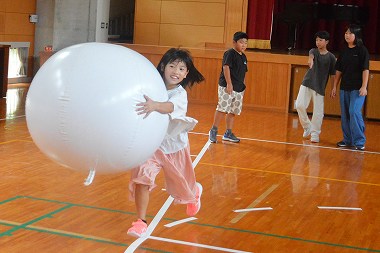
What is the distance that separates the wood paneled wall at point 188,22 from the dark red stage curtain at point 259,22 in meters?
0.18

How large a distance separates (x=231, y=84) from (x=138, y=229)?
14.5 ft

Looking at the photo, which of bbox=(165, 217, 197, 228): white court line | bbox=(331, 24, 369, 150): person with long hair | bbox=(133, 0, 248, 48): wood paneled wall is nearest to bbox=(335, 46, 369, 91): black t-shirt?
bbox=(331, 24, 369, 150): person with long hair

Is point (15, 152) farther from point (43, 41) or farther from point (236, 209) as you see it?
point (43, 41)

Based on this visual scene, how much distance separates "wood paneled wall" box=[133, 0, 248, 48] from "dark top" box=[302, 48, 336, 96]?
597cm

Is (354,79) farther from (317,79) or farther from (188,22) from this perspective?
(188,22)

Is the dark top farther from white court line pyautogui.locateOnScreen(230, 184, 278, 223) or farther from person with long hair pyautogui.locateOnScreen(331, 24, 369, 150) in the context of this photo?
white court line pyautogui.locateOnScreen(230, 184, 278, 223)

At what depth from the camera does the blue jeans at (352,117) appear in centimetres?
908

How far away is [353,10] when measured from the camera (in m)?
16.3

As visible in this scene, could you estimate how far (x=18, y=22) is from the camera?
51.0 feet

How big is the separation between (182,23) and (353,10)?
3787 millimetres

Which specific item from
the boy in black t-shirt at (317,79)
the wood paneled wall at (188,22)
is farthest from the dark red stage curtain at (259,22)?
the boy in black t-shirt at (317,79)

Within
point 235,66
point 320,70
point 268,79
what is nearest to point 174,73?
point 235,66

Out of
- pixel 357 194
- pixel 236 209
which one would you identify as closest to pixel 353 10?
pixel 357 194

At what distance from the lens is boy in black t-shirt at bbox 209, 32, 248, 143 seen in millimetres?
8922
